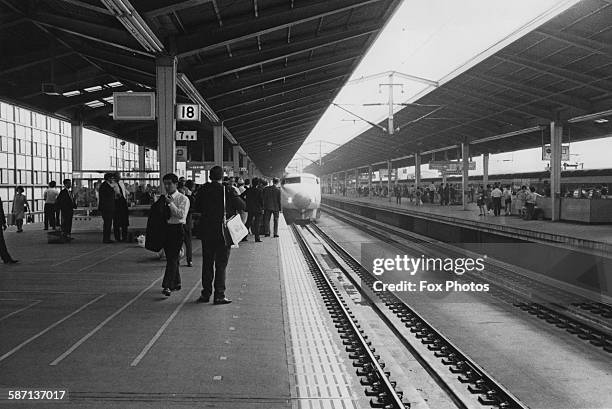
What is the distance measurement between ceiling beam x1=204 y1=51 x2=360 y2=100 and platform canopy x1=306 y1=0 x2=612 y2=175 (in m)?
4.36

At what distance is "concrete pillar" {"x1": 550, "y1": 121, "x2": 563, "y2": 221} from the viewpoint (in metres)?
23.5

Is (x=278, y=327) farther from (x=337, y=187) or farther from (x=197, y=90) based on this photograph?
(x=337, y=187)

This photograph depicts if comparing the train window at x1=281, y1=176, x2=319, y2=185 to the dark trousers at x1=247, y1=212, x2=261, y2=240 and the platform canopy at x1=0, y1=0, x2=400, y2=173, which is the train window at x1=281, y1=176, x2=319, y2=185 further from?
the dark trousers at x1=247, y1=212, x2=261, y2=240

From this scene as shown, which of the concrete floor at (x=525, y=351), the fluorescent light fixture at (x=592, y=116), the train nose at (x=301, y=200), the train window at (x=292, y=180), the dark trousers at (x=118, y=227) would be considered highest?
the fluorescent light fixture at (x=592, y=116)

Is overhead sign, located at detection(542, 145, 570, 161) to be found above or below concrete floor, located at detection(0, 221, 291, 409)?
above

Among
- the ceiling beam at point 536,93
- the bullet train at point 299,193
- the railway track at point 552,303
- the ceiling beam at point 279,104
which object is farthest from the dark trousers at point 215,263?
the ceiling beam at point 279,104

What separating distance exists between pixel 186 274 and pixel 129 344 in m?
4.61

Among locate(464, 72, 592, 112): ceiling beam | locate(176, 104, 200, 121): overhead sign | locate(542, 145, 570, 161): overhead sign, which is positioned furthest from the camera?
locate(542, 145, 570, 161): overhead sign

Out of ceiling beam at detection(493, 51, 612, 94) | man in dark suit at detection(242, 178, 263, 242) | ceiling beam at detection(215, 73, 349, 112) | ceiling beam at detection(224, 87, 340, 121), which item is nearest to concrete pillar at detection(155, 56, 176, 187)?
man in dark suit at detection(242, 178, 263, 242)

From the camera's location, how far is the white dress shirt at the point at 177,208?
7863 millimetres

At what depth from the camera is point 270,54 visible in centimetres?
1738

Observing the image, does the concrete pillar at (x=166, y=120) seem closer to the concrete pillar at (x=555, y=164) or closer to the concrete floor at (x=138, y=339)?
the concrete floor at (x=138, y=339)

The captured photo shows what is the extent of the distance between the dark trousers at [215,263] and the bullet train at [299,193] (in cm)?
1816

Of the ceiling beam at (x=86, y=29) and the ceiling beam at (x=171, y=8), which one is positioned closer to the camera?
the ceiling beam at (x=171, y=8)
